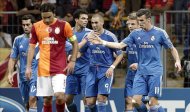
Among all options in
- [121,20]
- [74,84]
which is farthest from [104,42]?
[121,20]

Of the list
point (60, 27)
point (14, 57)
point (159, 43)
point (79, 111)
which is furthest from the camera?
point (79, 111)

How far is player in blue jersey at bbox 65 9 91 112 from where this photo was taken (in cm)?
1708

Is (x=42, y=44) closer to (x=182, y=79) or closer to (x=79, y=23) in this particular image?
(x=79, y=23)

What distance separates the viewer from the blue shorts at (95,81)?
16359mm

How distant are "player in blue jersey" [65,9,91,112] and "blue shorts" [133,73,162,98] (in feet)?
5.33

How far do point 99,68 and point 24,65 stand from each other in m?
1.73

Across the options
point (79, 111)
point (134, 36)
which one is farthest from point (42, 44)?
point (79, 111)

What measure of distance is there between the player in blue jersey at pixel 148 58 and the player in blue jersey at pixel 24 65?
1.86 meters

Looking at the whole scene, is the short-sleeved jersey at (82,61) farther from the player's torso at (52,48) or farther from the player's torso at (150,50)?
the player's torso at (52,48)

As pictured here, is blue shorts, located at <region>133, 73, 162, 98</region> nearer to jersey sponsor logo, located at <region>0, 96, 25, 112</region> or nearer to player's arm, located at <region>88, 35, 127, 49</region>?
player's arm, located at <region>88, 35, 127, 49</region>

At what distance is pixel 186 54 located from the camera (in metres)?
18.4

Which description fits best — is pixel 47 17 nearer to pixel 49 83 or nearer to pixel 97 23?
pixel 49 83

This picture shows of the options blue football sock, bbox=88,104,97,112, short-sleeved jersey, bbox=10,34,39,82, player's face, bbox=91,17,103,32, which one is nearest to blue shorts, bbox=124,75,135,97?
blue football sock, bbox=88,104,97,112

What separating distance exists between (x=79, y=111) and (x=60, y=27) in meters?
3.85
